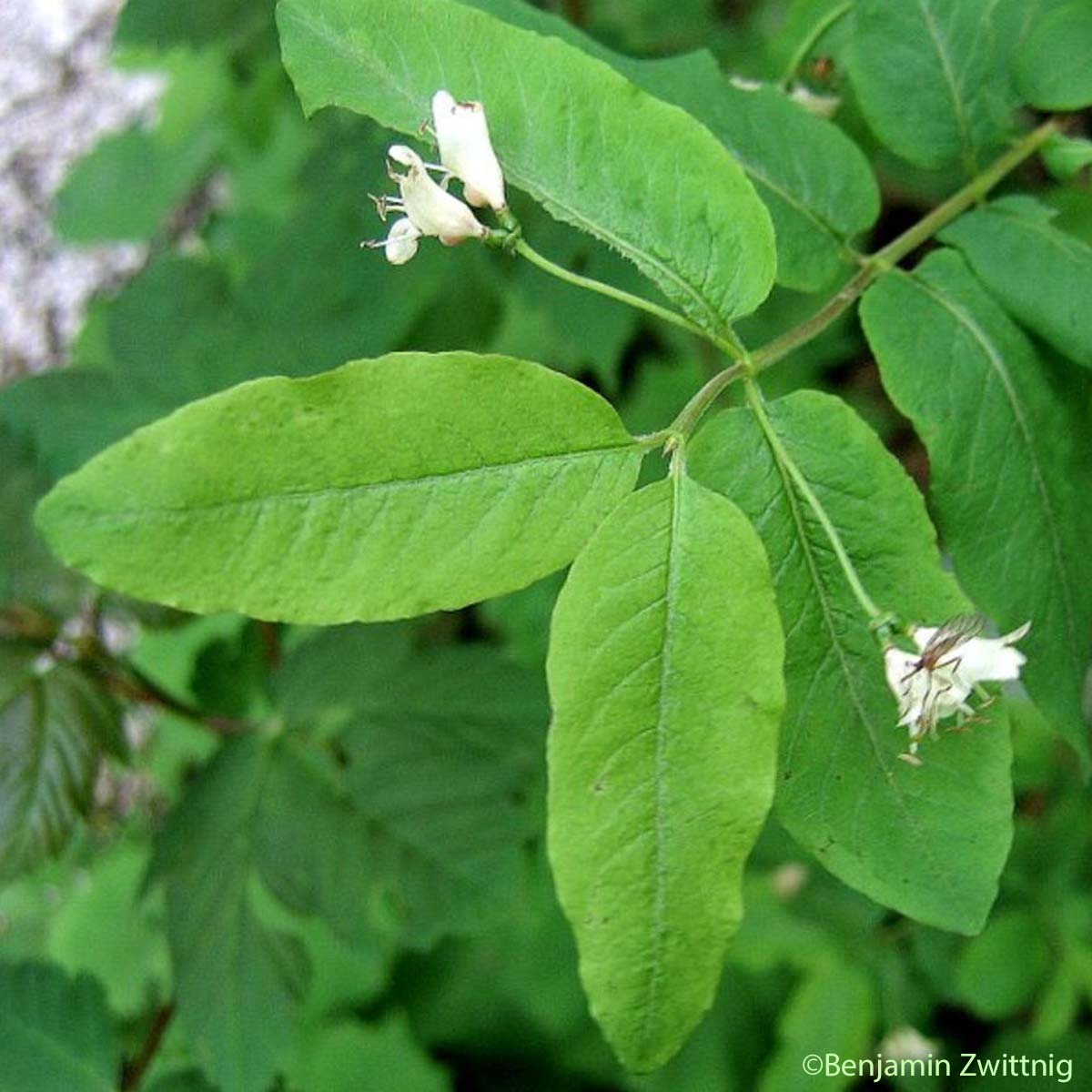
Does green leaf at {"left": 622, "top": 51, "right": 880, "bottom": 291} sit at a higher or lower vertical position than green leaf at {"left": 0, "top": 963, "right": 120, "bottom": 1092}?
higher

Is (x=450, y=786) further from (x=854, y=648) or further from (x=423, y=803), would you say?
(x=854, y=648)

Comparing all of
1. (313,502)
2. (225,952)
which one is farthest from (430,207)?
(225,952)

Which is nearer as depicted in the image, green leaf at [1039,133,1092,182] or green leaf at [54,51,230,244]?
green leaf at [1039,133,1092,182]

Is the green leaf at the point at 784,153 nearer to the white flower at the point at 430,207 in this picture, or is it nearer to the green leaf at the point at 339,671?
the white flower at the point at 430,207

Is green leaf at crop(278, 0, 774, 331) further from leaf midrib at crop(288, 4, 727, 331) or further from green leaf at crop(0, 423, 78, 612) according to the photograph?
green leaf at crop(0, 423, 78, 612)

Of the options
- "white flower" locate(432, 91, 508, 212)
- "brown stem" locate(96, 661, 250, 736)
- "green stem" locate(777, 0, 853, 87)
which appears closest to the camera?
"white flower" locate(432, 91, 508, 212)

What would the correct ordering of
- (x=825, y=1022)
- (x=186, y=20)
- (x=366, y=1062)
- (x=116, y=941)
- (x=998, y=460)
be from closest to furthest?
(x=998, y=460)
(x=186, y=20)
(x=825, y=1022)
(x=366, y=1062)
(x=116, y=941)

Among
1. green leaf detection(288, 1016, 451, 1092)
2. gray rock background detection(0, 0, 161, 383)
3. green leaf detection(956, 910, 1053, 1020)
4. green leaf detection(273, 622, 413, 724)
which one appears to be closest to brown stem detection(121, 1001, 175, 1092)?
green leaf detection(273, 622, 413, 724)
